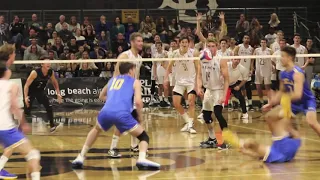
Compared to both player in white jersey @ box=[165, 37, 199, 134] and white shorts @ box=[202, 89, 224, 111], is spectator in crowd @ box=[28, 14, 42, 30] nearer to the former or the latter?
player in white jersey @ box=[165, 37, 199, 134]

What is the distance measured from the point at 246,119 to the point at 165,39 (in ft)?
25.8

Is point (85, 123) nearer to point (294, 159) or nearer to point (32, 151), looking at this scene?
point (294, 159)

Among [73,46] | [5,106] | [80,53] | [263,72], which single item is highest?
[73,46]

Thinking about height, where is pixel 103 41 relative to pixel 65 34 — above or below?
below

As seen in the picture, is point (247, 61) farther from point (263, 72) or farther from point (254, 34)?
point (254, 34)

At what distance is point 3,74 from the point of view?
7.89 meters

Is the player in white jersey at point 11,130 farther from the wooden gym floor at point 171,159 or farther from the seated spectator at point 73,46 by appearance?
the seated spectator at point 73,46

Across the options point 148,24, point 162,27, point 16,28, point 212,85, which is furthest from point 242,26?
point 212,85

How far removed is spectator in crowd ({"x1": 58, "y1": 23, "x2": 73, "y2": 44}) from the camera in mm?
23188

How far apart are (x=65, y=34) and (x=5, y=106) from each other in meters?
15.9

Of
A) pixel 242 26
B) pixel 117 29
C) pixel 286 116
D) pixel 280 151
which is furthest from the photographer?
pixel 242 26

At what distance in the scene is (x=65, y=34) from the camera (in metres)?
23.4

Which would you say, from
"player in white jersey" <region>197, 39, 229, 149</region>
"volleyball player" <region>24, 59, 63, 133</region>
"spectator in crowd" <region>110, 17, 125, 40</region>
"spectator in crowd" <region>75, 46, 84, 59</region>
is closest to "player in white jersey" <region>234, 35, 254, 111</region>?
"spectator in crowd" <region>75, 46, 84, 59</region>

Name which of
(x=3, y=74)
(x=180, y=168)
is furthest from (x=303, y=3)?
(x=3, y=74)
